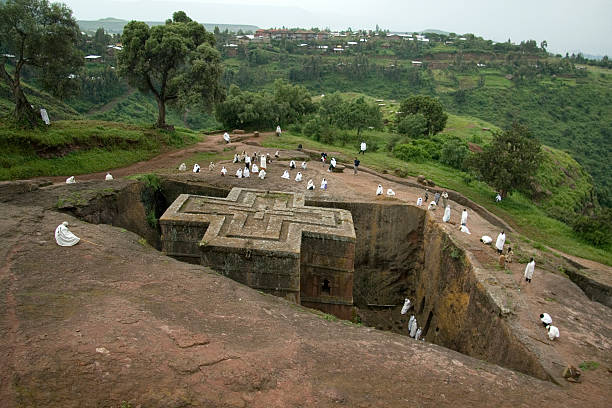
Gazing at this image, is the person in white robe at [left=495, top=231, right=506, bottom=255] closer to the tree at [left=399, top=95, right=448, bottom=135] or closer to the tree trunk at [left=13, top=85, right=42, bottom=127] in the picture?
the tree trunk at [left=13, top=85, right=42, bottom=127]

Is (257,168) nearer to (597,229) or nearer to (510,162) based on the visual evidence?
(510,162)

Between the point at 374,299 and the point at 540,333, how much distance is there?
9.08 meters

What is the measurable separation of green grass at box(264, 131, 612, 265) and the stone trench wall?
163 inches

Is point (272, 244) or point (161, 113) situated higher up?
point (161, 113)

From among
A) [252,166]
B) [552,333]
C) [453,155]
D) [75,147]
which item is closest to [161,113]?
[75,147]

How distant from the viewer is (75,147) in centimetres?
2062

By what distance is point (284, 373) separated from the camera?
6.79 m

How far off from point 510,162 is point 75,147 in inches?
937

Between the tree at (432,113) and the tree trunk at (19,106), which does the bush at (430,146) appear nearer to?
the tree at (432,113)

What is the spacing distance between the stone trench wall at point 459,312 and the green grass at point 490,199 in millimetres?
4131

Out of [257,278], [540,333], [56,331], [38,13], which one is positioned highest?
[38,13]

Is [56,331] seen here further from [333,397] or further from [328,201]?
[328,201]

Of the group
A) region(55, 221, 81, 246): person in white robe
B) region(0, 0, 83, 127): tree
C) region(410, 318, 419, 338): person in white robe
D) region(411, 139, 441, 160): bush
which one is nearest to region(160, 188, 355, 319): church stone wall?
region(410, 318, 419, 338): person in white robe

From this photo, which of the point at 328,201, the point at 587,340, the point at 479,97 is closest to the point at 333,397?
the point at 587,340
